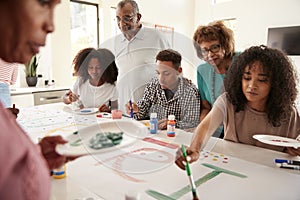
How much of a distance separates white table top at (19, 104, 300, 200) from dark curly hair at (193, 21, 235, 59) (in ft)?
1.77

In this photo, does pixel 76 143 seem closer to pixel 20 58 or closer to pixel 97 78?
pixel 20 58

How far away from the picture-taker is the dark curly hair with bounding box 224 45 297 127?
1.01 m

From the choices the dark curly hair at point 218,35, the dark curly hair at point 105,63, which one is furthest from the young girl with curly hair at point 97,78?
the dark curly hair at point 218,35

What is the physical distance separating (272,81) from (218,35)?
0.38 meters

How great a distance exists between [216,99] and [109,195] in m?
0.66

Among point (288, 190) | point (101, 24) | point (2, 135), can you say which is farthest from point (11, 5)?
point (101, 24)

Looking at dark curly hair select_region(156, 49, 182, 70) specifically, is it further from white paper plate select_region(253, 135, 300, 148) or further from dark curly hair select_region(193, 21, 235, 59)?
white paper plate select_region(253, 135, 300, 148)

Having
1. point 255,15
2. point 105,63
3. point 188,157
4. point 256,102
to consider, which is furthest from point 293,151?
point 255,15

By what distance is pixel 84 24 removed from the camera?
133 inches

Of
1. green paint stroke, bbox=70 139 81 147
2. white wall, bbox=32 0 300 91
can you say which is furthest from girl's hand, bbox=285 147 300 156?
white wall, bbox=32 0 300 91

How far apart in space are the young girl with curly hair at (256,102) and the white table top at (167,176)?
0.42 ft

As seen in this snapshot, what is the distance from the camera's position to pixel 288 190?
686mm

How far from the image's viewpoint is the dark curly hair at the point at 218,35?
121 cm

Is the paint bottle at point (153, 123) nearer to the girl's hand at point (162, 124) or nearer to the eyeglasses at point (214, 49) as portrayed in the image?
the girl's hand at point (162, 124)
